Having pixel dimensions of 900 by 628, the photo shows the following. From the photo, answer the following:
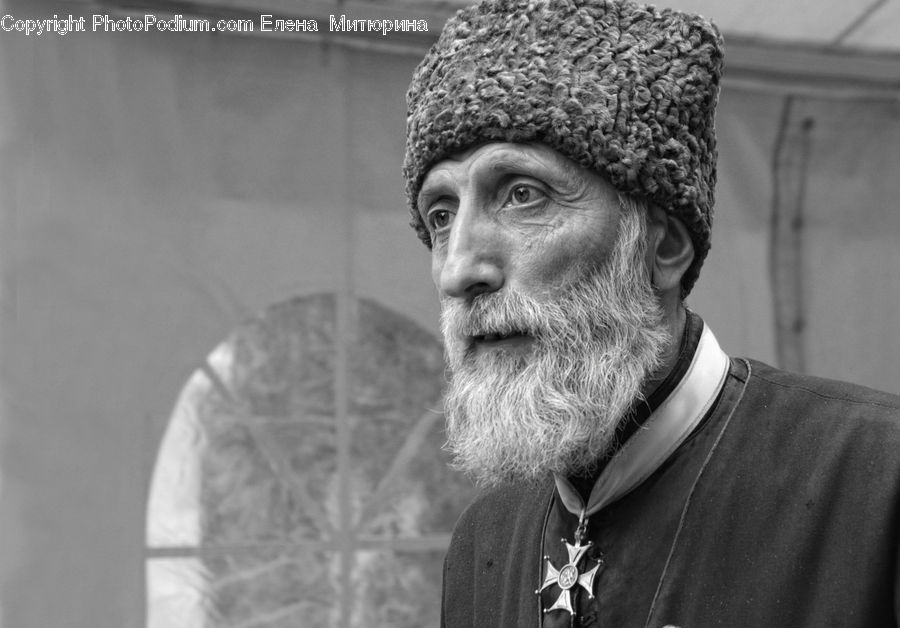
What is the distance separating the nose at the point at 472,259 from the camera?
6.09ft

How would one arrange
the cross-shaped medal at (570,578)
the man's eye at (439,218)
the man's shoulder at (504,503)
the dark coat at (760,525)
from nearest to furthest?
the dark coat at (760,525)
the cross-shaped medal at (570,578)
the man's eye at (439,218)
the man's shoulder at (504,503)

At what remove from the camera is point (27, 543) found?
135 inches

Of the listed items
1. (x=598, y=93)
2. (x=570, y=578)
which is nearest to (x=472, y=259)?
(x=598, y=93)

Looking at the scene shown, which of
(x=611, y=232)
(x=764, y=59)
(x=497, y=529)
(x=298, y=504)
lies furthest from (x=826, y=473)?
(x=764, y=59)

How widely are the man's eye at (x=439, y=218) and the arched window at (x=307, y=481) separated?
1.87 m

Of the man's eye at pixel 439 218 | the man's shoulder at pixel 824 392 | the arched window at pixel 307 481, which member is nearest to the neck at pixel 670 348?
the man's shoulder at pixel 824 392

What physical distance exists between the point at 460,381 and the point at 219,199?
6.68ft

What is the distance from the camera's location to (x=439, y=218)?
6.68 ft

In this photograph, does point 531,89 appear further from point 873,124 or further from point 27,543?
point 873,124

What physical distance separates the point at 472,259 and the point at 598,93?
1.06 ft

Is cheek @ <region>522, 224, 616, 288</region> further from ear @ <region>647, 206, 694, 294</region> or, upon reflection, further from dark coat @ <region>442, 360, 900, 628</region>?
dark coat @ <region>442, 360, 900, 628</region>

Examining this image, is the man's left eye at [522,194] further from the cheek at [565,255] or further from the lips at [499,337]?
the lips at [499,337]

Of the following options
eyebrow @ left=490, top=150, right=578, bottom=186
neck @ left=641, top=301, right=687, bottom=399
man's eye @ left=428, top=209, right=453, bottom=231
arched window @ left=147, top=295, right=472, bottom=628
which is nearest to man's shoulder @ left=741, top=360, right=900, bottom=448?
neck @ left=641, top=301, right=687, bottom=399

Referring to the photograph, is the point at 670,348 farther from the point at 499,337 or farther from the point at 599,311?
the point at 499,337
